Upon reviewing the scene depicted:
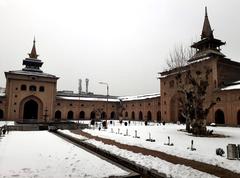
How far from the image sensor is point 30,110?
48.8 metres

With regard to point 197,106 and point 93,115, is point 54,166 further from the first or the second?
point 93,115

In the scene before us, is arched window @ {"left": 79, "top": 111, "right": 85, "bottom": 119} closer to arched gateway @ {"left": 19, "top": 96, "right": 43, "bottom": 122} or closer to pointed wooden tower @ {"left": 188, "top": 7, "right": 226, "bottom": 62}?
arched gateway @ {"left": 19, "top": 96, "right": 43, "bottom": 122}

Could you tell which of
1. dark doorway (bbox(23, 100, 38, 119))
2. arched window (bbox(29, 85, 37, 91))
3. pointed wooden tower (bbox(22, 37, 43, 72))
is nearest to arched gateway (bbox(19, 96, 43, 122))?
dark doorway (bbox(23, 100, 38, 119))

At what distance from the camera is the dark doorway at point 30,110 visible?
157ft

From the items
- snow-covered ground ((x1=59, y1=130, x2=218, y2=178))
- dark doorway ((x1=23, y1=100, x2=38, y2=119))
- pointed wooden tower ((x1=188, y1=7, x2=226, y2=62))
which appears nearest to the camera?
snow-covered ground ((x1=59, y1=130, x2=218, y2=178))

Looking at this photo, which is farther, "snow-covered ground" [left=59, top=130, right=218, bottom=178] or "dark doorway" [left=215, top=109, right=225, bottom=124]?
"dark doorway" [left=215, top=109, right=225, bottom=124]

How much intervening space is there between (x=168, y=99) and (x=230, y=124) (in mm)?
15633

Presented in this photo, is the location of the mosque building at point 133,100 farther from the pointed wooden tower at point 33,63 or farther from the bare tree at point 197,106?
the bare tree at point 197,106

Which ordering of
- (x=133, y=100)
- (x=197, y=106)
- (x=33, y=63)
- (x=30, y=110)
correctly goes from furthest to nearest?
1. (x=133, y=100)
2. (x=33, y=63)
3. (x=30, y=110)
4. (x=197, y=106)

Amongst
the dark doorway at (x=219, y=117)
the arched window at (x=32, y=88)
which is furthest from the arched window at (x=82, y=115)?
the dark doorway at (x=219, y=117)

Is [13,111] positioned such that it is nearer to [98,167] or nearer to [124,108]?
[124,108]

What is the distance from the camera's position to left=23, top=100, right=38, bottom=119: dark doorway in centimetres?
4794

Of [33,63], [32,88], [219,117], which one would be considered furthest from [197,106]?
[33,63]

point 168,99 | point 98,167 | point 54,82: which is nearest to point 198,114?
point 98,167
